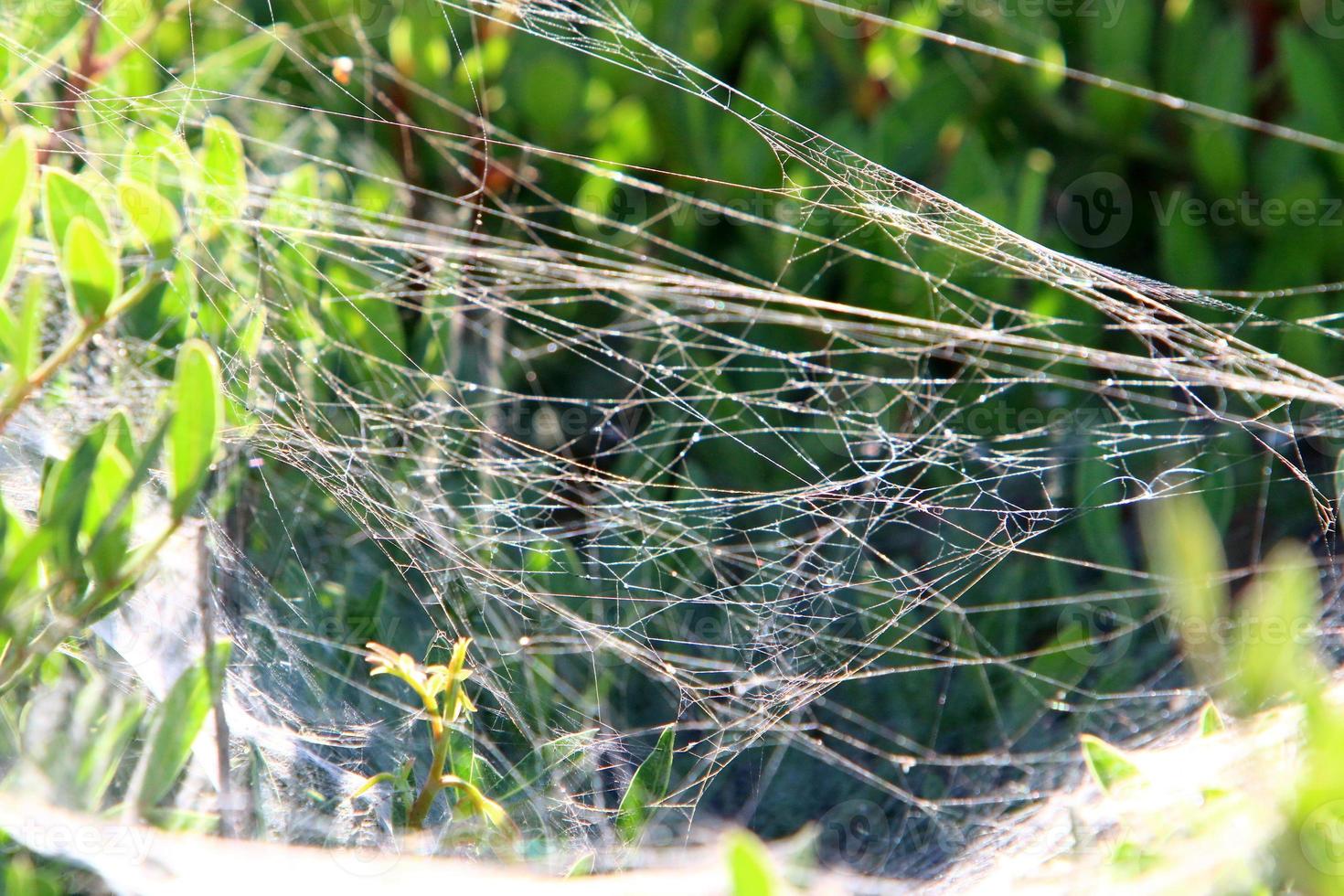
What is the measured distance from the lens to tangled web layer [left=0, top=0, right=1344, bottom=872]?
1.14m

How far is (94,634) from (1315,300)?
154cm

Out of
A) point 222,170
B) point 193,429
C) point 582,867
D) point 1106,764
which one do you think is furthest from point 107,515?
point 1106,764

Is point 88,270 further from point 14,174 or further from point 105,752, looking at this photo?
point 105,752

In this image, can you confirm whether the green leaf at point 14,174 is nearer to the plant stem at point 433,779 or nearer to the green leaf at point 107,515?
the green leaf at point 107,515

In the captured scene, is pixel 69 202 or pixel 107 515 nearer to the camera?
pixel 107 515

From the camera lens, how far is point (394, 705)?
1070mm

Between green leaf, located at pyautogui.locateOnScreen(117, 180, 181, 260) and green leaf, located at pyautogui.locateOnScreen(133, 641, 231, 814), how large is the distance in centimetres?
41

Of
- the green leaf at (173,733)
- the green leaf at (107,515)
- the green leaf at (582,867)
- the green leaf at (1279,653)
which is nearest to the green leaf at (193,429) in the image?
the green leaf at (107,515)

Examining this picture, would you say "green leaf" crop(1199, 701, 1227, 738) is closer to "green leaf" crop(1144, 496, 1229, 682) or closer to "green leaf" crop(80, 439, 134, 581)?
"green leaf" crop(1144, 496, 1229, 682)

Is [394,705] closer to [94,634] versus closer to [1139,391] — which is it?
[94,634]

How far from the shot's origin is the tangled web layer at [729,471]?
3.73 feet

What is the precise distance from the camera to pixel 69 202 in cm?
84

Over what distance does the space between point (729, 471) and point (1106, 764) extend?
71cm

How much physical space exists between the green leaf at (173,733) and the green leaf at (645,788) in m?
0.37
